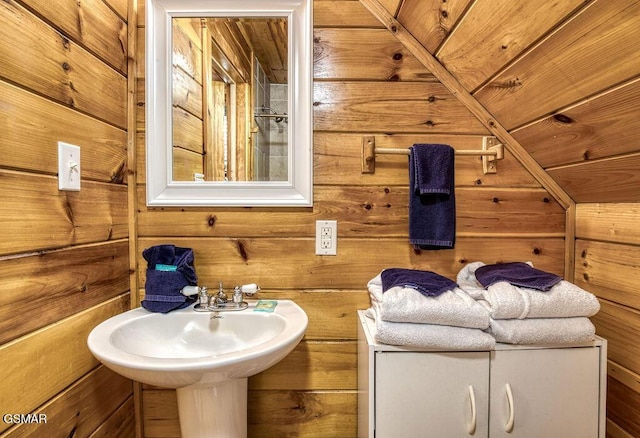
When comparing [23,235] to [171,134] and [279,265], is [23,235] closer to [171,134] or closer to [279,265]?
[171,134]

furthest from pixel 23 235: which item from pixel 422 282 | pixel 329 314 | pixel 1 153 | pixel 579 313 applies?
pixel 579 313

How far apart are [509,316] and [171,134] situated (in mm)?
1229

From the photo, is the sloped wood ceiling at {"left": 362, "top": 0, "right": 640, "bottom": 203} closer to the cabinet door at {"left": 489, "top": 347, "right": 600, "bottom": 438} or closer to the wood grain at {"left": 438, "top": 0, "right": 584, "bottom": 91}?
the wood grain at {"left": 438, "top": 0, "right": 584, "bottom": 91}

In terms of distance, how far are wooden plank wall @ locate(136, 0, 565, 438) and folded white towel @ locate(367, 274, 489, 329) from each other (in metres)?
0.29

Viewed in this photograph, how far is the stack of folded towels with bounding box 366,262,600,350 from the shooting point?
81cm

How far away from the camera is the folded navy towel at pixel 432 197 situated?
102 cm

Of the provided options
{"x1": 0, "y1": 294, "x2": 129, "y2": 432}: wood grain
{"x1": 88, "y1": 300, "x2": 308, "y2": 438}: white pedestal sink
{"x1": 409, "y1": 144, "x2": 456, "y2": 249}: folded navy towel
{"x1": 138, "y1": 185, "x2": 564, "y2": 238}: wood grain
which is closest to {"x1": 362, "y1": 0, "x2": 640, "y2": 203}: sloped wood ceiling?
{"x1": 138, "y1": 185, "x2": 564, "y2": 238}: wood grain

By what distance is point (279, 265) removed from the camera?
1.11 m

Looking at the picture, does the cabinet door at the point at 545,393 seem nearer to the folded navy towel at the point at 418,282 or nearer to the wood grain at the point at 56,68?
the folded navy towel at the point at 418,282

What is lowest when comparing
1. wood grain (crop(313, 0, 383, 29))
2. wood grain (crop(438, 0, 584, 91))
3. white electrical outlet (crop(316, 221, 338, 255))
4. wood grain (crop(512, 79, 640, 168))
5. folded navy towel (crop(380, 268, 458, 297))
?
folded navy towel (crop(380, 268, 458, 297))

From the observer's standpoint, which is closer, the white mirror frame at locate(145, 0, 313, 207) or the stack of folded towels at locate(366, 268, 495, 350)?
the stack of folded towels at locate(366, 268, 495, 350)

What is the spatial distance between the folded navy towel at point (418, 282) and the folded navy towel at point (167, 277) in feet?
2.12

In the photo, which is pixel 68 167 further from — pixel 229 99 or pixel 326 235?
pixel 326 235

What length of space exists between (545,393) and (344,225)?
0.75m
